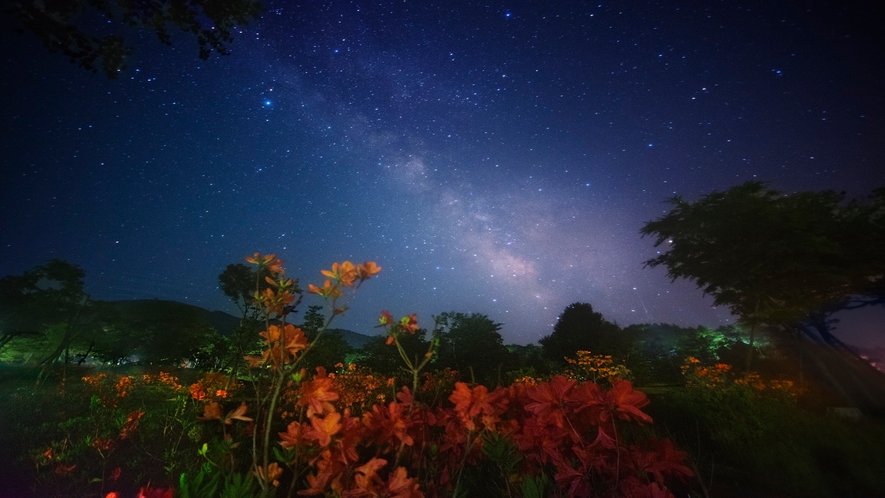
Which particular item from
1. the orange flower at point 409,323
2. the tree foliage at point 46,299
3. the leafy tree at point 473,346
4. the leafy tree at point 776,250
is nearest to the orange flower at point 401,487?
the orange flower at point 409,323

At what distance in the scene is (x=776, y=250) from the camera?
1060 centimetres

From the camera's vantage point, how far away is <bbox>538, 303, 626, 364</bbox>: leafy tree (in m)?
23.5

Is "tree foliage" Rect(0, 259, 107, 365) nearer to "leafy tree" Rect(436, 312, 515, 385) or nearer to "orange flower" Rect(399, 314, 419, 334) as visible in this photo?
"leafy tree" Rect(436, 312, 515, 385)

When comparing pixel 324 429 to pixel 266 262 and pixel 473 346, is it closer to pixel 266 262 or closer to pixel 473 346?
pixel 266 262

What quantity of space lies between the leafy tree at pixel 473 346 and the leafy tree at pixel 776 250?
35.1ft

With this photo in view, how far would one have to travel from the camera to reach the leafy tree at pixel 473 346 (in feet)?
64.6

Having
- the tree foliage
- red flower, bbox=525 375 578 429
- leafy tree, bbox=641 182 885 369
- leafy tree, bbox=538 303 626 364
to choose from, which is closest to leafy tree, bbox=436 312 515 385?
leafy tree, bbox=538 303 626 364

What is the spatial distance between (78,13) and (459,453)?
4.77m

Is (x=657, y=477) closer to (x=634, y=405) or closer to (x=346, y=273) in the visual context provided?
(x=634, y=405)

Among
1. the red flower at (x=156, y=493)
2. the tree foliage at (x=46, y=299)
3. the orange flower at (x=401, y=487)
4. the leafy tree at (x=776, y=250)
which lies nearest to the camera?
the red flower at (x=156, y=493)

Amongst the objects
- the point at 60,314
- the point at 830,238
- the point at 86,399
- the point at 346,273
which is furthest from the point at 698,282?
the point at 60,314

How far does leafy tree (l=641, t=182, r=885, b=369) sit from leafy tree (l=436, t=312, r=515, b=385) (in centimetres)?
1071

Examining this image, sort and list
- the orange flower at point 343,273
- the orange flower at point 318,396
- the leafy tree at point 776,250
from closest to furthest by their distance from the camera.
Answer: the orange flower at point 318,396 → the orange flower at point 343,273 → the leafy tree at point 776,250

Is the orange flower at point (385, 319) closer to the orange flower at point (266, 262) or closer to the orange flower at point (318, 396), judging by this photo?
the orange flower at point (318, 396)
